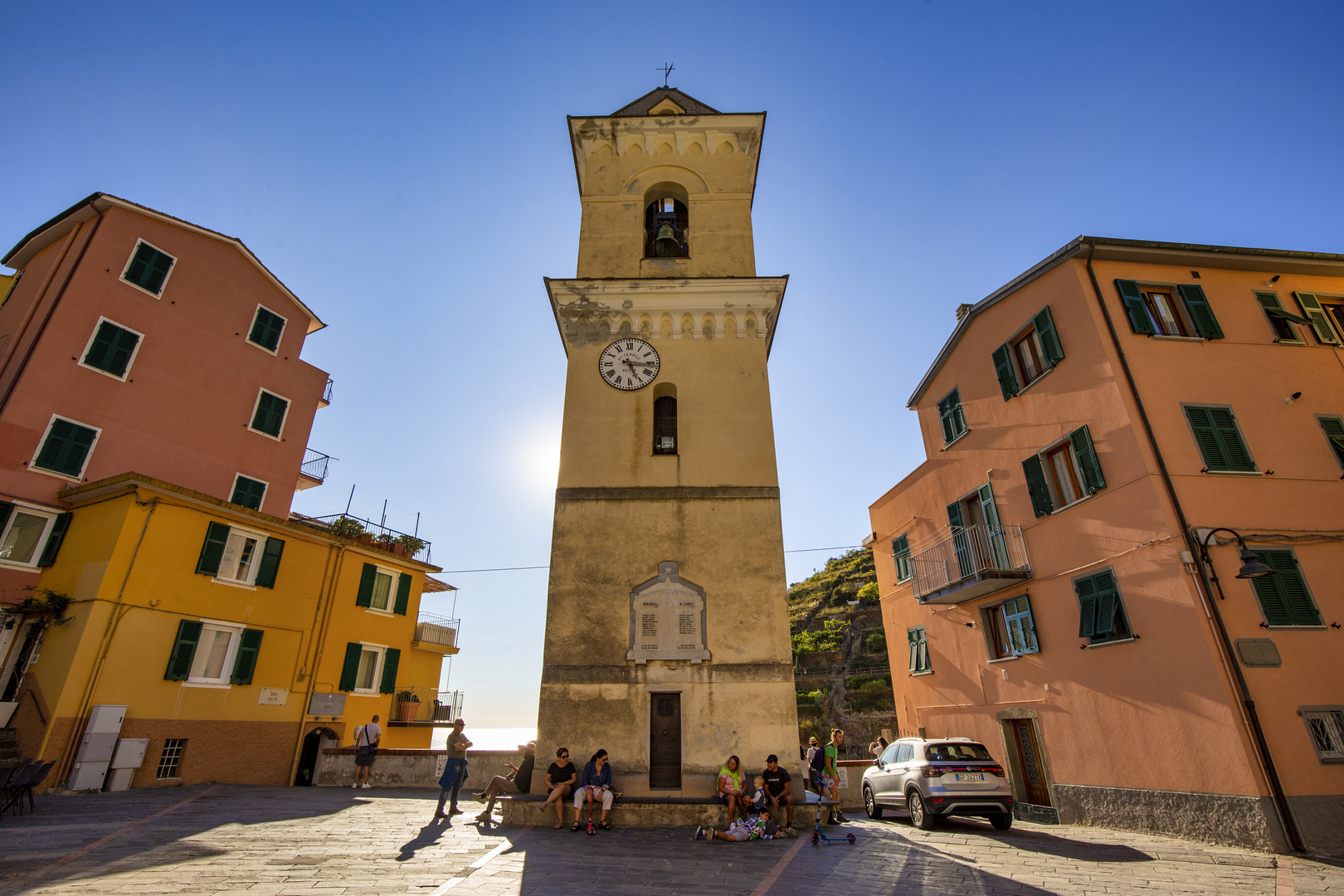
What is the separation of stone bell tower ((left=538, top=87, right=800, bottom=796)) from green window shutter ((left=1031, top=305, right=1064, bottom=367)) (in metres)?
5.71

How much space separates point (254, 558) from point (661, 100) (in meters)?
16.0

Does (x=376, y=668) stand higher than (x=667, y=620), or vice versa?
(x=376, y=668)

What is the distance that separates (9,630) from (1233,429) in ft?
81.8

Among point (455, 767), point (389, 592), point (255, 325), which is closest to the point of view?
point (455, 767)

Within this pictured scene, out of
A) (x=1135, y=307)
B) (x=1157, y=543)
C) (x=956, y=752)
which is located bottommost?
(x=956, y=752)

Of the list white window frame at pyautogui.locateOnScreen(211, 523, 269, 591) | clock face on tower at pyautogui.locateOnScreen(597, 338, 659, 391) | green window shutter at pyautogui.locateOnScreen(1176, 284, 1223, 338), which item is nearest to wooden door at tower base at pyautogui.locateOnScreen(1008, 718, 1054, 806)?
green window shutter at pyautogui.locateOnScreen(1176, 284, 1223, 338)

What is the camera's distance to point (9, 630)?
1391cm

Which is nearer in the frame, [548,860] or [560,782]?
[548,860]

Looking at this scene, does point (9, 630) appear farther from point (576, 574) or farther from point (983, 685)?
point (983, 685)

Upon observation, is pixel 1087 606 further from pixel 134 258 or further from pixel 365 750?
pixel 134 258

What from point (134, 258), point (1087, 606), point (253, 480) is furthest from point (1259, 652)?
point (134, 258)

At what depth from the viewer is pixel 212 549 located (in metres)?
15.7

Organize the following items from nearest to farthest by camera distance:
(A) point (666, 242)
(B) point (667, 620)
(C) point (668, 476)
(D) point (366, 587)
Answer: (B) point (667, 620)
(C) point (668, 476)
(A) point (666, 242)
(D) point (366, 587)

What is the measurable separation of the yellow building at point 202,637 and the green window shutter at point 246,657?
25 millimetres
